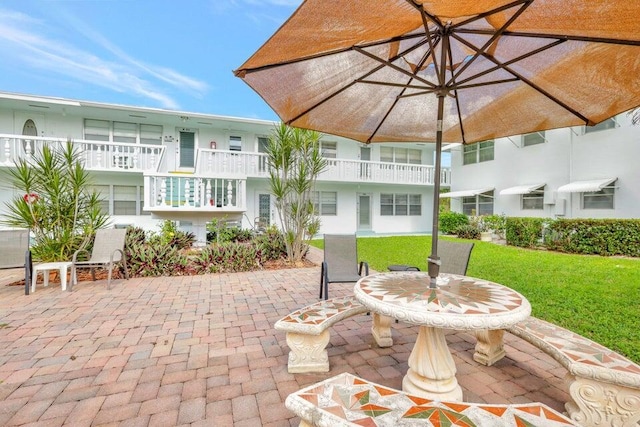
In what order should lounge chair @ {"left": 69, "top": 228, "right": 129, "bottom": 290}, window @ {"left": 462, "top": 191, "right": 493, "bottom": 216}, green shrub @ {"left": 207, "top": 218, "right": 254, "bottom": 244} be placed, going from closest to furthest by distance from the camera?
lounge chair @ {"left": 69, "top": 228, "right": 129, "bottom": 290}, green shrub @ {"left": 207, "top": 218, "right": 254, "bottom": 244}, window @ {"left": 462, "top": 191, "right": 493, "bottom": 216}

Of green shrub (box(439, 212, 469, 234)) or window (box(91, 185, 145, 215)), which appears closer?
window (box(91, 185, 145, 215))

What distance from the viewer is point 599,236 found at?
357 inches

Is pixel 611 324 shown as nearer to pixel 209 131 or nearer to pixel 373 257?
pixel 373 257

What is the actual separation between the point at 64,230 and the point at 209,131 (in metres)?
8.43

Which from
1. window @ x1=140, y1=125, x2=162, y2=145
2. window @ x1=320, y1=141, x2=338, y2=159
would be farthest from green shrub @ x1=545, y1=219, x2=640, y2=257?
window @ x1=140, y1=125, x2=162, y2=145

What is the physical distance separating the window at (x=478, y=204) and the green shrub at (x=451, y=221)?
0.88 meters

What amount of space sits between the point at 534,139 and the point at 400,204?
655 cm

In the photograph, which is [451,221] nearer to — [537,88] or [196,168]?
[196,168]

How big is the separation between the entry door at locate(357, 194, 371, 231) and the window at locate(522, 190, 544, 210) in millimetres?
6855

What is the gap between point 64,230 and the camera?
6.20 metres

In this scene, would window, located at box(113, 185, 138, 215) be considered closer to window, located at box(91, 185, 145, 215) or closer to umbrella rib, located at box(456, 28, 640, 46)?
window, located at box(91, 185, 145, 215)

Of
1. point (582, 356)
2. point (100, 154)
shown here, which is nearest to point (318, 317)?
point (582, 356)

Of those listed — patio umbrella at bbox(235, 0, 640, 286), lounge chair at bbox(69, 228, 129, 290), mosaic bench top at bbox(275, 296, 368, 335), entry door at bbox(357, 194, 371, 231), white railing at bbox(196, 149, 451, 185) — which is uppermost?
white railing at bbox(196, 149, 451, 185)

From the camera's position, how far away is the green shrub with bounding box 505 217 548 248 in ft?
34.5
